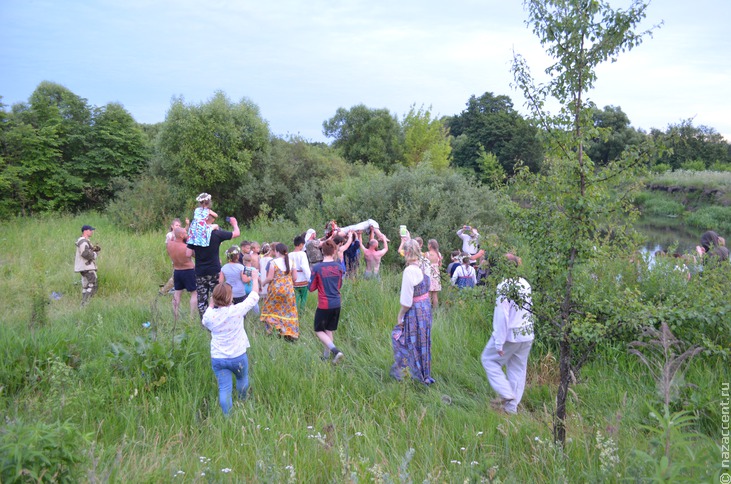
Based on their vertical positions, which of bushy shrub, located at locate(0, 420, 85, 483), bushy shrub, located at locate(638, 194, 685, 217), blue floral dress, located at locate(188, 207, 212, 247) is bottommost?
bushy shrub, located at locate(0, 420, 85, 483)

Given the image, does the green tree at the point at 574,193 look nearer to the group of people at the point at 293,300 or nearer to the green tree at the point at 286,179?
the group of people at the point at 293,300

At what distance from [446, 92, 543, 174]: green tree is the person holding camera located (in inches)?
1292

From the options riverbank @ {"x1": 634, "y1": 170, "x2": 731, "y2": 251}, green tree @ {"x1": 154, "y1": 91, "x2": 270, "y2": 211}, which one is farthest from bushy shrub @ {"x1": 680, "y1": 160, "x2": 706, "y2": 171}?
green tree @ {"x1": 154, "y1": 91, "x2": 270, "y2": 211}

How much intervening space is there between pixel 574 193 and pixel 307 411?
317 centimetres

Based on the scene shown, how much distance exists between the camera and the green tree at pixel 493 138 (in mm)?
40825

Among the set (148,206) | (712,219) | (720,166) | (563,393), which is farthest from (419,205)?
(720,166)

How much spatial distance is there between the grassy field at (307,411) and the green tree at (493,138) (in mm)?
33883

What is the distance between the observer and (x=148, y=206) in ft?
55.1

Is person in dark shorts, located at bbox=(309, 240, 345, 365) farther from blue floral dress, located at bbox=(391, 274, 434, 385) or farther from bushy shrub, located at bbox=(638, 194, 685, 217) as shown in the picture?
bushy shrub, located at bbox=(638, 194, 685, 217)

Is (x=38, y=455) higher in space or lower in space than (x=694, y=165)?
lower

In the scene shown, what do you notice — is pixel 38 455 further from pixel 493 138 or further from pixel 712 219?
pixel 493 138

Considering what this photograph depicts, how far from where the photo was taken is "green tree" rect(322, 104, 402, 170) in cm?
2666

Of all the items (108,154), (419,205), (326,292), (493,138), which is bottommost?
(326,292)

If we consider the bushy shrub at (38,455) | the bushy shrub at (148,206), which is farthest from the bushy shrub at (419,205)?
the bushy shrub at (38,455)
